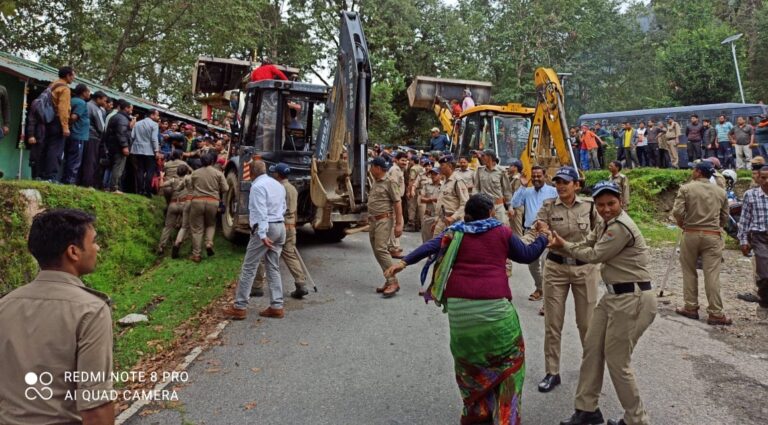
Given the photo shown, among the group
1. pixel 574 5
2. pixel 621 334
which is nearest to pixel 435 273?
pixel 621 334

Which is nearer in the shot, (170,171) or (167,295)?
(167,295)

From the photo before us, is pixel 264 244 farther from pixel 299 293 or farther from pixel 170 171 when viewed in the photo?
pixel 170 171

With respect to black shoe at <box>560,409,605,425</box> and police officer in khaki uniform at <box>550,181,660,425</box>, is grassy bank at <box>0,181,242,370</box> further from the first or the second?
police officer in khaki uniform at <box>550,181,660,425</box>

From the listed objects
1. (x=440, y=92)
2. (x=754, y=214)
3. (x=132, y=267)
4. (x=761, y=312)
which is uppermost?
(x=440, y=92)

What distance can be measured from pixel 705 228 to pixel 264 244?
5.37 meters

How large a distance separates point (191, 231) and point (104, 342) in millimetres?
7228

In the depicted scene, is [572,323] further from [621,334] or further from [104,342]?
[104,342]

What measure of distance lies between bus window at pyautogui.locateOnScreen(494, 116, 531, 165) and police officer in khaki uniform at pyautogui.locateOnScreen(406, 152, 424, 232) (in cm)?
197

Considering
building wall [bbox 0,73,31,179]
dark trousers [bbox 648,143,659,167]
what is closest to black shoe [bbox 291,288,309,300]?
building wall [bbox 0,73,31,179]

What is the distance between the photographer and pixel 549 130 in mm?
9641

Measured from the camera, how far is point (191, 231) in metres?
8.84

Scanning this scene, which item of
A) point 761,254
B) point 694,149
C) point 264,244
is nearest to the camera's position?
point 264,244

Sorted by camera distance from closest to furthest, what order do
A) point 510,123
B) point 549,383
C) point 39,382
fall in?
point 39,382
point 549,383
point 510,123

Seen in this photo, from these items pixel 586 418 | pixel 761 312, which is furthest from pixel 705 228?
pixel 586 418
